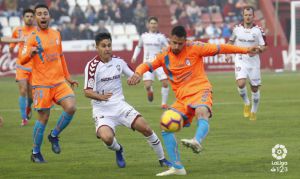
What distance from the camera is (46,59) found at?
15.4 m

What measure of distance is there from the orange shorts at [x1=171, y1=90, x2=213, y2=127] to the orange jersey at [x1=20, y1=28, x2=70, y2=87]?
288 centimetres

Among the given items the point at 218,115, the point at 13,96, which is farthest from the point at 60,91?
the point at 13,96

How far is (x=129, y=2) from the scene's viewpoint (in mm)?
48031

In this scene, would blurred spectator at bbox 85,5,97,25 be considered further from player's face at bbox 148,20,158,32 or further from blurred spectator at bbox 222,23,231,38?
player's face at bbox 148,20,158,32

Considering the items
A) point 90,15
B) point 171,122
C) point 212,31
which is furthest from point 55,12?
point 171,122

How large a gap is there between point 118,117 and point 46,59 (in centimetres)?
224

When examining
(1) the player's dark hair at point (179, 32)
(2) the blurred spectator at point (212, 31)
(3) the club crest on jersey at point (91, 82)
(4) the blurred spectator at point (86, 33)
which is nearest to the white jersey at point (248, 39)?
(3) the club crest on jersey at point (91, 82)

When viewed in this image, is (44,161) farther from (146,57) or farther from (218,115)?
(146,57)

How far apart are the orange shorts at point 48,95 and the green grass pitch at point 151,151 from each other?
3.17ft

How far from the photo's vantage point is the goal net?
44037 millimetres

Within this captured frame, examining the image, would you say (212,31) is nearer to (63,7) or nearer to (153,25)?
(63,7)

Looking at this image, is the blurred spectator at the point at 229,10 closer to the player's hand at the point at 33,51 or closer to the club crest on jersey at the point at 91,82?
the player's hand at the point at 33,51

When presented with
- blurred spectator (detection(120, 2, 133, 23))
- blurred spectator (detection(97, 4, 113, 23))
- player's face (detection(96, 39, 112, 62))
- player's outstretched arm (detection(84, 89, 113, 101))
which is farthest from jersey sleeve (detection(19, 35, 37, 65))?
blurred spectator (detection(120, 2, 133, 23))

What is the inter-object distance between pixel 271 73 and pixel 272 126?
73.5 feet
